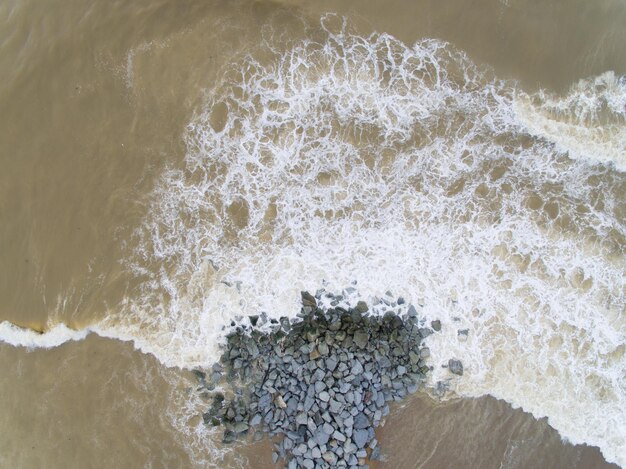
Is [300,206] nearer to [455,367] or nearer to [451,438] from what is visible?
[455,367]

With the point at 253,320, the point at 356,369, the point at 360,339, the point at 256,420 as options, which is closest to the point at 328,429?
the point at 356,369

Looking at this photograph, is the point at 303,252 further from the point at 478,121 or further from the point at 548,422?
the point at 548,422

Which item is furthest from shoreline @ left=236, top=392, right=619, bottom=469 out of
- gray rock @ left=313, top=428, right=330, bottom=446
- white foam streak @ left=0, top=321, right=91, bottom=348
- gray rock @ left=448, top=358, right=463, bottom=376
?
white foam streak @ left=0, top=321, right=91, bottom=348

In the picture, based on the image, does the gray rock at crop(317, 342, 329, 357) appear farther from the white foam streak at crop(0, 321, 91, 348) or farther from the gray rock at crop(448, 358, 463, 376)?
the white foam streak at crop(0, 321, 91, 348)

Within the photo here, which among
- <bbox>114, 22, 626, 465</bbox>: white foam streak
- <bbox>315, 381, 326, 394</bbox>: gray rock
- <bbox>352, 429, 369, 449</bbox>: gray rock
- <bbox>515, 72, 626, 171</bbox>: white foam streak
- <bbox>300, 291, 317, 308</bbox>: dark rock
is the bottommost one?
<bbox>352, 429, 369, 449</bbox>: gray rock

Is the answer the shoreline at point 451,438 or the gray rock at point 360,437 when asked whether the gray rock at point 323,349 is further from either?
the shoreline at point 451,438

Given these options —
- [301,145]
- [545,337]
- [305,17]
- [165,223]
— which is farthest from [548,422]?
[305,17]

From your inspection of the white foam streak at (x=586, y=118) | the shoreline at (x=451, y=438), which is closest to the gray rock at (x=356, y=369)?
the shoreline at (x=451, y=438)
